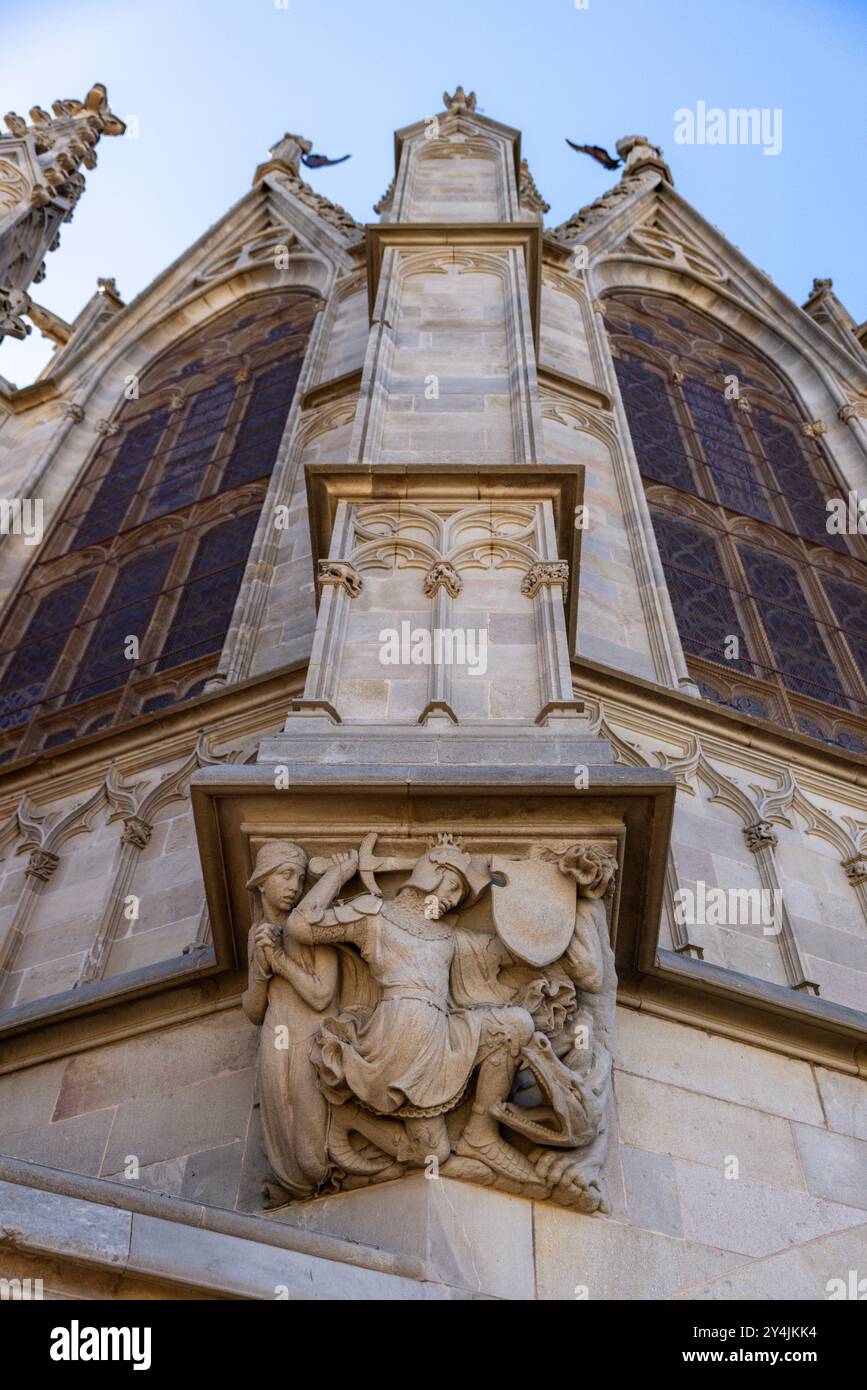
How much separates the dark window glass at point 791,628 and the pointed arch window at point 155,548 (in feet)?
14.4

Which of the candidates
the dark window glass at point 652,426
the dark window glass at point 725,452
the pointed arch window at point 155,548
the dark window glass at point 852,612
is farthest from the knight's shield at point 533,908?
the dark window glass at point 725,452

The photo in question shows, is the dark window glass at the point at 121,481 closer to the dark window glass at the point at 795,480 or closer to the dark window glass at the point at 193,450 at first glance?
the dark window glass at the point at 193,450

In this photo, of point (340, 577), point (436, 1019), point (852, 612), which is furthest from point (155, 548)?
point (436, 1019)

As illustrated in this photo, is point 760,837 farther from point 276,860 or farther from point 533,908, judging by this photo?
point 276,860

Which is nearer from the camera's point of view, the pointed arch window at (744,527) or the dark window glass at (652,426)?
the pointed arch window at (744,527)

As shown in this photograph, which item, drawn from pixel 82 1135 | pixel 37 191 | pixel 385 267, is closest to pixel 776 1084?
pixel 82 1135

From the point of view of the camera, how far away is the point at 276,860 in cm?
596

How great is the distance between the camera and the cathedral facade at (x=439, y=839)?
5.35m

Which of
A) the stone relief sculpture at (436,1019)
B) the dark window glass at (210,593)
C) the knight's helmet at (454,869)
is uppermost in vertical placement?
the dark window glass at (210,593)

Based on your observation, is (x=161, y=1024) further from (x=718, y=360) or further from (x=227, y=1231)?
(x=718, y=360)

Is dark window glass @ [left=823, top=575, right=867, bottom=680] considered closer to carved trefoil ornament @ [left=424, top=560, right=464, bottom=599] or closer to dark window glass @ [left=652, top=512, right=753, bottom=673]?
dark window glass @ [left=652, top=512, right=753, bottom=673]

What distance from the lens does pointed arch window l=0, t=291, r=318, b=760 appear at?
1240cm

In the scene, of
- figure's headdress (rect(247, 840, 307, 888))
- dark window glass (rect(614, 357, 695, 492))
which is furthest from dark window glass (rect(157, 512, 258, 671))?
figure's headdress (rect(247, 840, 307, 888))

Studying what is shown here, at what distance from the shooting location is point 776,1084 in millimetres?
6656
